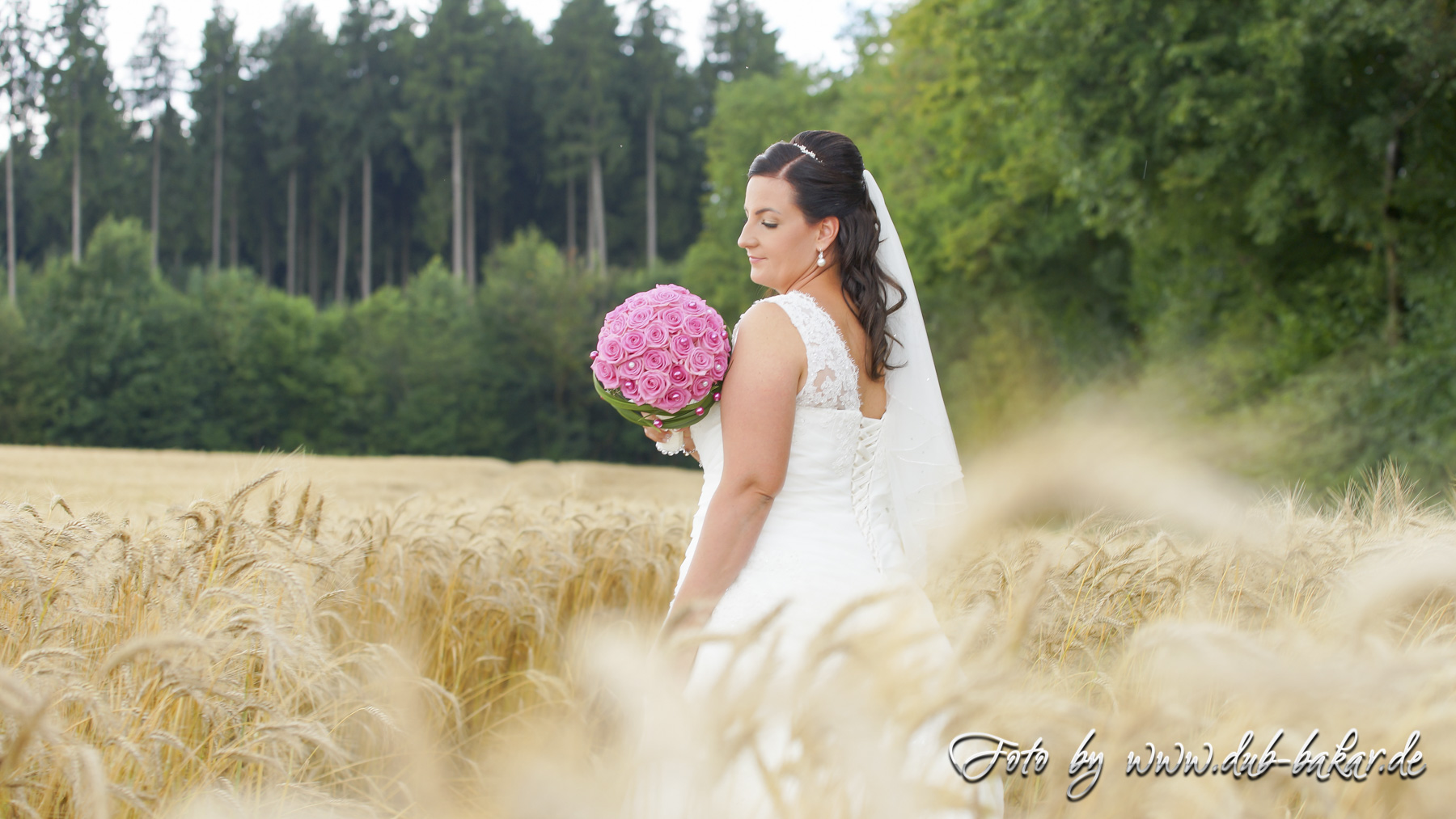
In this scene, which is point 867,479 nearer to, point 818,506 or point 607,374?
point 818,506

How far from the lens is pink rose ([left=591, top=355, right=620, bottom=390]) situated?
2.67 meters

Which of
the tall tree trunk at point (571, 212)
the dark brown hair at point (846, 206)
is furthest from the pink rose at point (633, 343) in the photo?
the tall tree trunk at point (571, 212)

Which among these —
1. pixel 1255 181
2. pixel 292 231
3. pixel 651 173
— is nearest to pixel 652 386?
pixel 1255 181

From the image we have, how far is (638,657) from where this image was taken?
46.3 inches

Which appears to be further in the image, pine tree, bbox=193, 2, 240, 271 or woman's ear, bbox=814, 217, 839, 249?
pine tree, bbox=193, 2, 240, 271

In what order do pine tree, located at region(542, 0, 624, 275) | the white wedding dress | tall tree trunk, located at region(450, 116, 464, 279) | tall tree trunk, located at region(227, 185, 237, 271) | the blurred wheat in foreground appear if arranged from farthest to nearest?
1. tall tree trunk, located at region(227, 185, 237, 271)
2. tall tree trunk, located at region(450, 116, 464, 279)
3. pine tree, located at region(542, 0, 624, 275)
4. the white wedding dress
5. the blurred wheat in foreground

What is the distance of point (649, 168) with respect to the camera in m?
45.2

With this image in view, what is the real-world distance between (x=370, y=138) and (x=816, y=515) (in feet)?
160

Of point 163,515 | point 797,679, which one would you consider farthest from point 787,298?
point 163,515

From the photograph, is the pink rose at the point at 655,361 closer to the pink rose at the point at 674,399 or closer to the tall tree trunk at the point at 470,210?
the pink rose at the point at 674,399

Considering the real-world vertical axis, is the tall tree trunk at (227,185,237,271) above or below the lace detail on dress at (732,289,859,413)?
above

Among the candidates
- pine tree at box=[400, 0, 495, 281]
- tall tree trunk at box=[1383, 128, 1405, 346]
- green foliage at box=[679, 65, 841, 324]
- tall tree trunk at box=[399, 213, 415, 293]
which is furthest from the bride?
tall tree trunk at box=[399, 213, 415, 293]

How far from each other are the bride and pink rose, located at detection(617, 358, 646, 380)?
225mm

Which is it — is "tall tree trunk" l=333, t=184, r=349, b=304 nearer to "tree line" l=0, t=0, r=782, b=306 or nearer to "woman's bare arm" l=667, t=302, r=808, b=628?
"tree line" l=0, t=0, r=782, b=306
